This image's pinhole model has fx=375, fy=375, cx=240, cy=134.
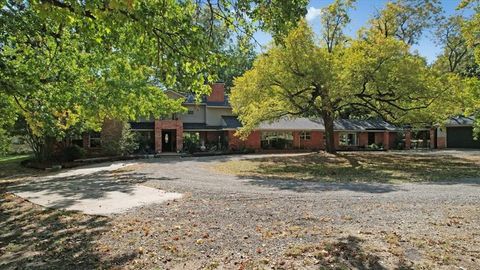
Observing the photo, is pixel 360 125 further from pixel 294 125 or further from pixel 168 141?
pixel 168 141

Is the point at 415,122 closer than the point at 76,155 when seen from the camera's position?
Yes

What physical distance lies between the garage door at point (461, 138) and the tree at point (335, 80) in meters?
22.8

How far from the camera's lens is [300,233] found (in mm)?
6316

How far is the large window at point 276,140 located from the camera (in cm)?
3800

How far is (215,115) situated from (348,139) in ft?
50.6

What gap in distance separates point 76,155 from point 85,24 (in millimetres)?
23662

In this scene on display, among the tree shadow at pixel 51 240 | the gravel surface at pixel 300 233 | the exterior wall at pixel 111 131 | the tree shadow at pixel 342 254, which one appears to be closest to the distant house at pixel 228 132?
the exterior wall at pixel 111 131

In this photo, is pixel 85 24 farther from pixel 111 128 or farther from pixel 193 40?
pixel 111 128

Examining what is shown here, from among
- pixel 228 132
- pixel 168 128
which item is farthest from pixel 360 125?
pixel 168 128

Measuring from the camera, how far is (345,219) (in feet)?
24.4

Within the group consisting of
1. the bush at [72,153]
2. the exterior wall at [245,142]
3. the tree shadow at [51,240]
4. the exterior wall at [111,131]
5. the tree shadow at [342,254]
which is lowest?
the tree shadow at [51,240]

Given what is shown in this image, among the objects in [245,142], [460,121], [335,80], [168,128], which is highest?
[335,80]

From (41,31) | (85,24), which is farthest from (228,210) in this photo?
(41,31)

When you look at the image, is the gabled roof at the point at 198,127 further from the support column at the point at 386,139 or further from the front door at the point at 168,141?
the support column at the point at 386,139
